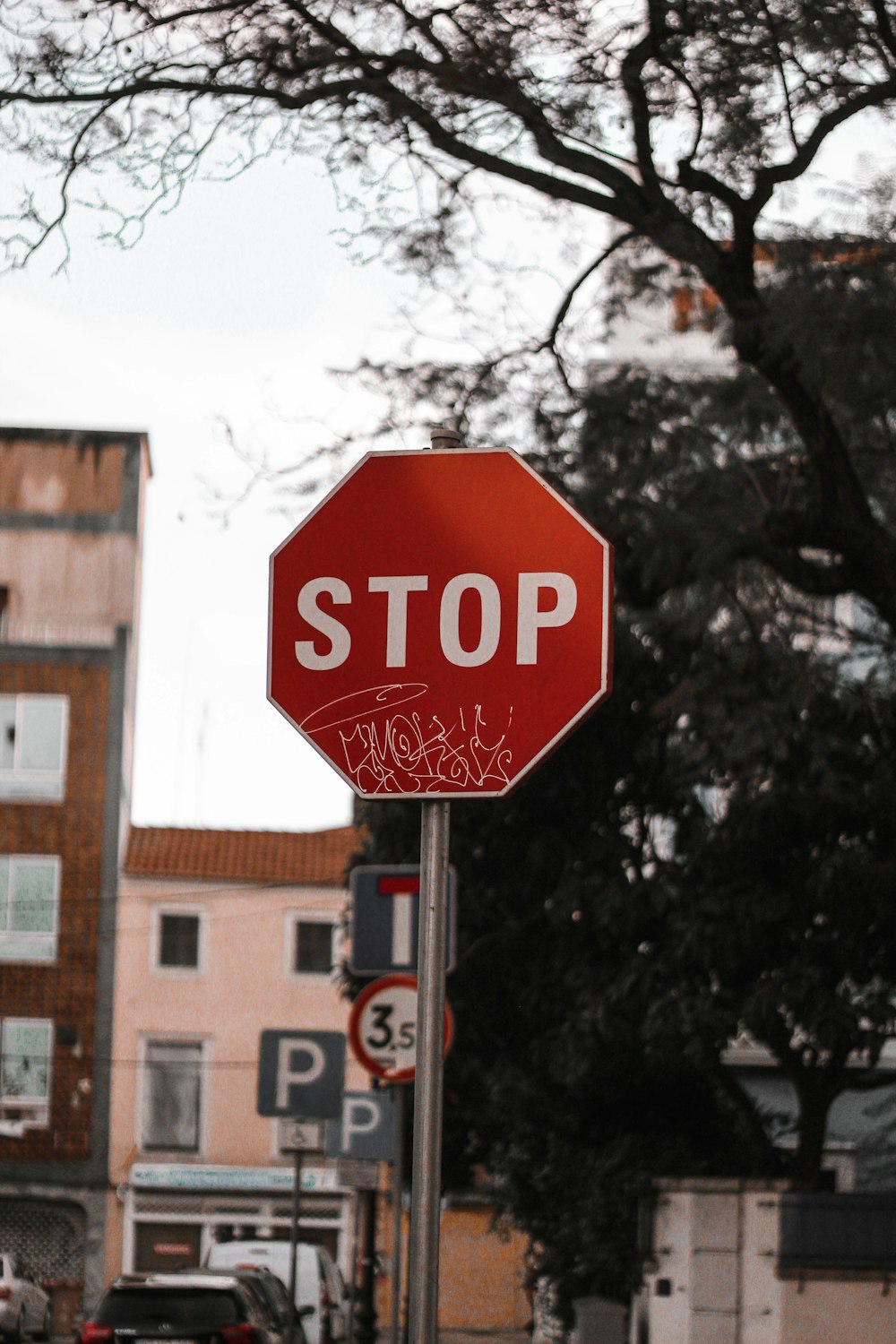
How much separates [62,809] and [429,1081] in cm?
3931

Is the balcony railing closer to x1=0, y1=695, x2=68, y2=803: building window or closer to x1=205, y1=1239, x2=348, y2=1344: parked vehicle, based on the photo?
x1=0, y1=695, x2=68, y2=803: building window

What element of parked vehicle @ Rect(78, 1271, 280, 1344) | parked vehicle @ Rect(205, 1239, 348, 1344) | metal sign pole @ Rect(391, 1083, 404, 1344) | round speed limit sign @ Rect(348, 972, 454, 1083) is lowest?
parked vehicle @ Rect(205, 1239, 348, 1344)

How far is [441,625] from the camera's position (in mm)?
3844

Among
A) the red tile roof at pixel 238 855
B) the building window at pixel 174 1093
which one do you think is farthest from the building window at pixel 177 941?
the building window at pixel 174 1093

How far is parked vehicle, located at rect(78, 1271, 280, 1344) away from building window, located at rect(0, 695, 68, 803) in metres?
28.5

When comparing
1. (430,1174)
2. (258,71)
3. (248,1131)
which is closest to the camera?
(430,1174)

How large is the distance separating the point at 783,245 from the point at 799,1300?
6560mm

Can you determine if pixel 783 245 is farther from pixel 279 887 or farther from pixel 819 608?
pixel 279 887

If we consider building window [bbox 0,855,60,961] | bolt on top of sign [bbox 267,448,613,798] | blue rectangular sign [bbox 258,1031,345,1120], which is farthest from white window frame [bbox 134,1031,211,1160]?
bolt on top of sign [bbox 267,448,613,798]

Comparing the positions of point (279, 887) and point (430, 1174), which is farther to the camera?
point (279, 887)

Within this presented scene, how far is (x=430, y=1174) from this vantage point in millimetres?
Result: 3607

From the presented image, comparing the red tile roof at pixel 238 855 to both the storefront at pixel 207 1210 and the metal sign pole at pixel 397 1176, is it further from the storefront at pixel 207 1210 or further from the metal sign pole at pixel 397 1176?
the metal sign pole at pixel 397 1176

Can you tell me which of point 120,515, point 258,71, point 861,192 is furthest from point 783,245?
point 120,515

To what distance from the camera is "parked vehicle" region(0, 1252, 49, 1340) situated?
3027 cm
